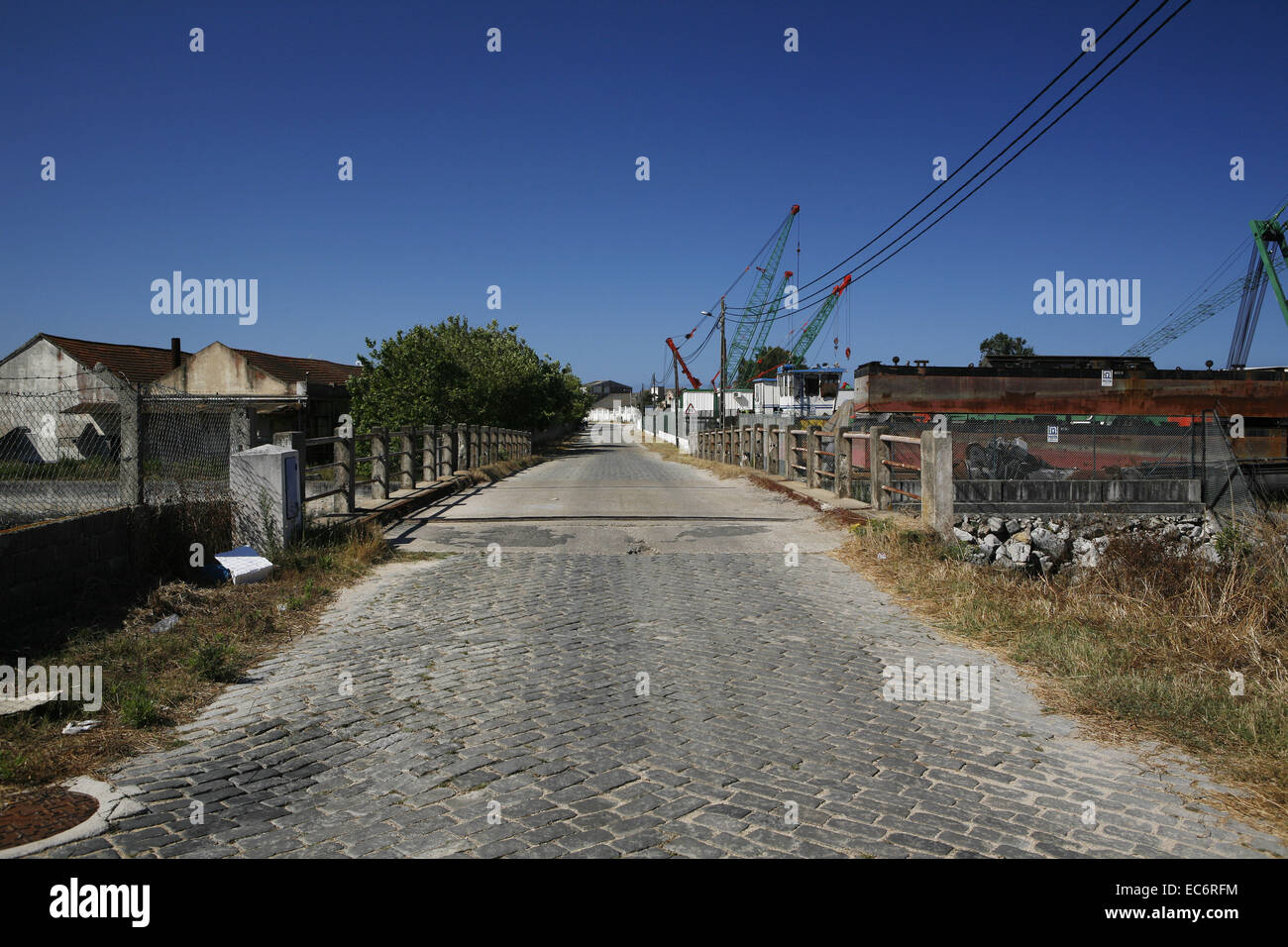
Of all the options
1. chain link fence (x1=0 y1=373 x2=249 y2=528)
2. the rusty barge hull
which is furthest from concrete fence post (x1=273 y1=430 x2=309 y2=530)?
the rusty barge hull

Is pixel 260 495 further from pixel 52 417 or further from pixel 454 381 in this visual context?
pixel 454 381

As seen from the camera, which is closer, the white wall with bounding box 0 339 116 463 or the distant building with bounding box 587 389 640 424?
the white wall with bounding box 0 339 116 463

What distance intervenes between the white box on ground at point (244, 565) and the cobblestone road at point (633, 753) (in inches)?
38.7

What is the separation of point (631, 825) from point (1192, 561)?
329 inches

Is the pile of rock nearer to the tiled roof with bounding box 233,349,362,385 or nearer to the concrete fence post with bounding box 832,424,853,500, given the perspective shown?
the concrete fence post with bounding box 832,424,853,500

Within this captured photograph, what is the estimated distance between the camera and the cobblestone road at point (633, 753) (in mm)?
3486

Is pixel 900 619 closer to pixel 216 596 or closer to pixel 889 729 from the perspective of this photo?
pixel 889 729

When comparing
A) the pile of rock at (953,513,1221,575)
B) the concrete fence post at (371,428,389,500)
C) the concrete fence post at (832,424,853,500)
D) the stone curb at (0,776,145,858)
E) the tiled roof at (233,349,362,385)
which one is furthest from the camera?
the tiled roof at (233,349,362,385)

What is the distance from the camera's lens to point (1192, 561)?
367 inches

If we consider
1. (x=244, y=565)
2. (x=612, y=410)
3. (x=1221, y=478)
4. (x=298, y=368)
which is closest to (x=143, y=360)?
(x=298, y=368)

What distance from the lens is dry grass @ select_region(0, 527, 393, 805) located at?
14.0 ft

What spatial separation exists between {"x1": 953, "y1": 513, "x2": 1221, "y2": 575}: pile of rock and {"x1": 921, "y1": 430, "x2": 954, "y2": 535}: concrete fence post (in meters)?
2.05

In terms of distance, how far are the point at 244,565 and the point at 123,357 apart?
37.5 m

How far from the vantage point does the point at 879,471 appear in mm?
13469
